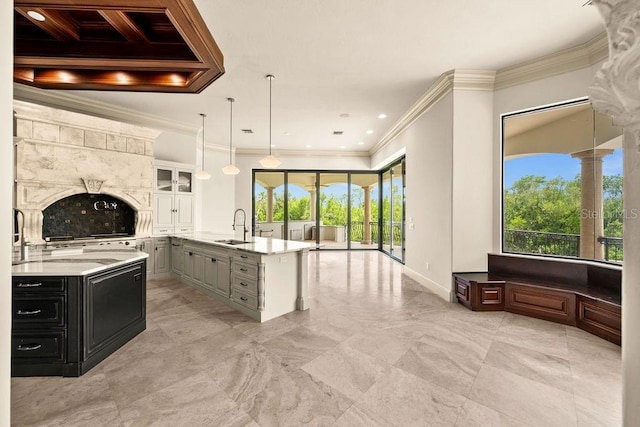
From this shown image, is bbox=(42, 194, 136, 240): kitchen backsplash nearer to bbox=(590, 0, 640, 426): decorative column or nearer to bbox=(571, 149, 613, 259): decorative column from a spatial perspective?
bbox=(590, 0, 640, 426): decorative column

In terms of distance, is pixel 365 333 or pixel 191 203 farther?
pixel 191 203

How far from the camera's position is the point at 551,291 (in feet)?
11.4

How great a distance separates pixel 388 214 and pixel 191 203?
5473mm

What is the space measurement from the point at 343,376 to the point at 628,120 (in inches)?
89.1

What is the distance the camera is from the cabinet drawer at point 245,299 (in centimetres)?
357

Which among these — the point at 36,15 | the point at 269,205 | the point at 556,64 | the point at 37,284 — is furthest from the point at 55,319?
the point at 269,205

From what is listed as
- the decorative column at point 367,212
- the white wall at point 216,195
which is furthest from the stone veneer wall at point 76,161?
the decorative column at point 367,212

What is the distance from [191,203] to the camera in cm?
633

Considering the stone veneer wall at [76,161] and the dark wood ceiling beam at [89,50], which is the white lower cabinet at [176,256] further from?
the dark wood ceiling beam at [89,50]

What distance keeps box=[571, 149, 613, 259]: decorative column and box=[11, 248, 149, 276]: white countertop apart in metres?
5.17

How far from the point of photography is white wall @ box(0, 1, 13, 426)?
3.65 feet

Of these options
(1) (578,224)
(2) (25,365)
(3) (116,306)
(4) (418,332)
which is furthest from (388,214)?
(2) (25,365)

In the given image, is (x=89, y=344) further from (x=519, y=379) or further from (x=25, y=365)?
(x=519, y=379)

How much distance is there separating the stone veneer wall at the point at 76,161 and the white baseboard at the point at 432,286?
5055 millimetres
